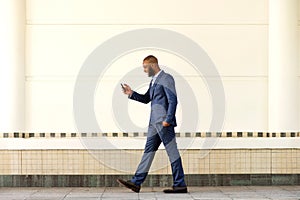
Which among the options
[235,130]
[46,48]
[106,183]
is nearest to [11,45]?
[46,48]

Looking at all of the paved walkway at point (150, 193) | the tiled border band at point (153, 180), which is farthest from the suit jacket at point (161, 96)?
the tiled border band at point (153, 180)

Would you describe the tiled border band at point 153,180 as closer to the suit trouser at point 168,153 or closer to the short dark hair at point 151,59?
the suit trouser at point 168,153

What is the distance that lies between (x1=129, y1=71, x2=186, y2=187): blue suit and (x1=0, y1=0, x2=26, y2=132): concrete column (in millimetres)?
2034

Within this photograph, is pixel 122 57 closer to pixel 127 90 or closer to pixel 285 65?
pixel 127 90

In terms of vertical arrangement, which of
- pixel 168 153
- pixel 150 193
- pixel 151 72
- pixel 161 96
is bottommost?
pixel 150 193

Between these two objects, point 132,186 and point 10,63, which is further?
point 10,63

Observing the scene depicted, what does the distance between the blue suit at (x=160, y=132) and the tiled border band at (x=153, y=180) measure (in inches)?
37.6

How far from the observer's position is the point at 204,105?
11.9 metres

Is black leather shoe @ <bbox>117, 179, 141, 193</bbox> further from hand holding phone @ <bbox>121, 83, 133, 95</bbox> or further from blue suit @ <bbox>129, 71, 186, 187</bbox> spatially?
hand holding phone @ <bbox>121, 83, 133, 95</bbox>

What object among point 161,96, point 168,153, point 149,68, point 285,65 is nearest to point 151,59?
point 149,68

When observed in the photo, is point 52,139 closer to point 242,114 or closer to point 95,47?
point 95,47

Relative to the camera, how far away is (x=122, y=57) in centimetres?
1184

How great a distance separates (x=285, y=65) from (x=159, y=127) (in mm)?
2468

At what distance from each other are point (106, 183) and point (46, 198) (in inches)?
61.7
